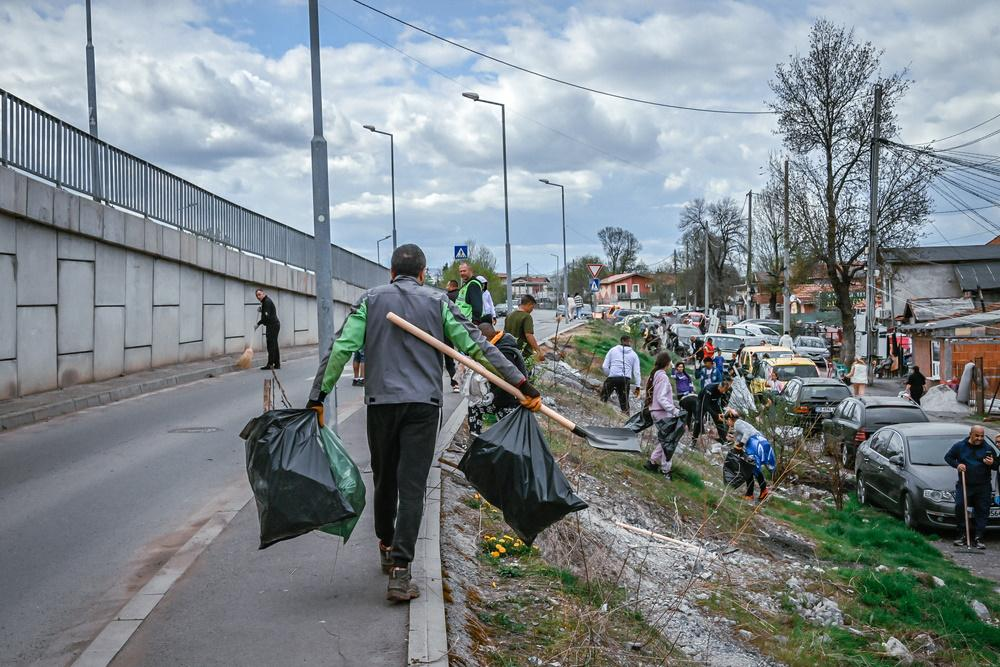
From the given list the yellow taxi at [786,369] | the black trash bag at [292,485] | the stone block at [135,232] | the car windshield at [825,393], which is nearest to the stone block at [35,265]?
the stone block at [135,232]

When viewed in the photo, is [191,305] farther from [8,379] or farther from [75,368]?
[8,379]

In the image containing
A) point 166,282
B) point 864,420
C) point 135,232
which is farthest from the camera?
point 166,282

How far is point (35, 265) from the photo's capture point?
13812 millimetres

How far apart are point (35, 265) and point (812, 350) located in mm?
33081

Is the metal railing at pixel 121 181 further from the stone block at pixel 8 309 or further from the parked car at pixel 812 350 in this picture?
the parked car at pixel 812 350

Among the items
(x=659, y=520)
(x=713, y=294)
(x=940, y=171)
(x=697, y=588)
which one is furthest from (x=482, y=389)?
(x=713, y=294)

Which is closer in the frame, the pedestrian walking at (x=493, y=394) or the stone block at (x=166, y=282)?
the pedestrian walking at (x=493, y=394)

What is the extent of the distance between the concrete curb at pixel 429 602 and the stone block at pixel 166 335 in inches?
500

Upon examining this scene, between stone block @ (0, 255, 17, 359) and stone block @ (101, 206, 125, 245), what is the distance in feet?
9.00

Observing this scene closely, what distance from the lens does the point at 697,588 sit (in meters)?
7.79

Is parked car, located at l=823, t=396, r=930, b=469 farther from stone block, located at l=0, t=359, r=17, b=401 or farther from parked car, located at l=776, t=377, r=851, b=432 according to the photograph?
stone block, located at l=0, t=359, r=17, b=401

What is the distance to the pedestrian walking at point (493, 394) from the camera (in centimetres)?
753

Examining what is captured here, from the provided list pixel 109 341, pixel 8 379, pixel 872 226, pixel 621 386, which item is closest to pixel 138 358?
pixel 109 341

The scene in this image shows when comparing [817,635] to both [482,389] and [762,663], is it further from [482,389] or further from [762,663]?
[482,389]
